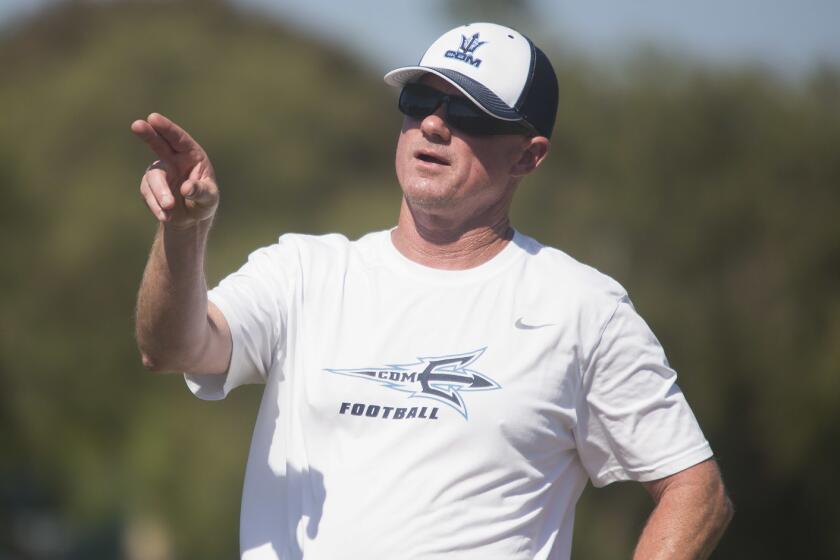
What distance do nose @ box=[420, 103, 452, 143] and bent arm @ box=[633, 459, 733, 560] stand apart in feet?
3.98

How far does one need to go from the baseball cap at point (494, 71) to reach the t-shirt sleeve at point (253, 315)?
69 cm

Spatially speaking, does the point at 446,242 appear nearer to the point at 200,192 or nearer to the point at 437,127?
the point at 437,127

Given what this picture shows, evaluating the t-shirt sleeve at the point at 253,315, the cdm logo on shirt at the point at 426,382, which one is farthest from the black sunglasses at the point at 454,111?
the cdm logo on shirt at the point at 426,382

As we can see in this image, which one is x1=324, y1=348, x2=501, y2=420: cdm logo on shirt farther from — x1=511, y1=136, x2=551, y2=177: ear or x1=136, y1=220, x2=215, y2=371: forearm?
x1=511, y1=136, x2=551, y2=177: ear

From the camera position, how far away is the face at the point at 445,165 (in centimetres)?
406

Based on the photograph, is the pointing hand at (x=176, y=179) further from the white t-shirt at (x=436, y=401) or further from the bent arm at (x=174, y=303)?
the white t-shirt at (x=436, y=401)

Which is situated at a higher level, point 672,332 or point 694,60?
point 694,60

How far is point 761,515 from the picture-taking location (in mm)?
21688

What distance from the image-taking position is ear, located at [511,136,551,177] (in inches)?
169

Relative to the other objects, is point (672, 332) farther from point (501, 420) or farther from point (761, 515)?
point (501, 420)

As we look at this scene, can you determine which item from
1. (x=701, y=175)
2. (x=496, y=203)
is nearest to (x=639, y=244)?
(x=701, y=175)

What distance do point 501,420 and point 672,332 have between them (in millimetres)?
17909

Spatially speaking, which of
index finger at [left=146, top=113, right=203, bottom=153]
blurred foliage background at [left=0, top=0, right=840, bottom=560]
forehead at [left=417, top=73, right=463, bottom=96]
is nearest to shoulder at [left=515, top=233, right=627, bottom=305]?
forehead at [left=417, top=73, right=463, bottom=96]

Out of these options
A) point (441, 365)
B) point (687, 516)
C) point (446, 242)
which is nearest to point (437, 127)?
point (446, 242)
